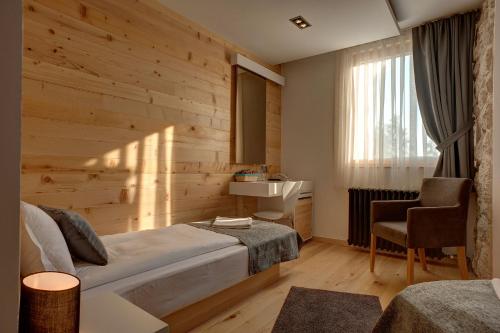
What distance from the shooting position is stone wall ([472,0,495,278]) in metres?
2.40

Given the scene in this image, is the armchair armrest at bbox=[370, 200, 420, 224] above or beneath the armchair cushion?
above

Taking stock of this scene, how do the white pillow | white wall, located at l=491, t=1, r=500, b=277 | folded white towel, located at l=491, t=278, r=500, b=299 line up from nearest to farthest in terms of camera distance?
1. folded white towel, located at l=491, t=278, r=500, b=299
2. the white pillow
3. white wall, located at l=491, t=1, r=500, b=277

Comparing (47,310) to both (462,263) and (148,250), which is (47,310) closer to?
(148,250)

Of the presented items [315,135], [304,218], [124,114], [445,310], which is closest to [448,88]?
[315,135]

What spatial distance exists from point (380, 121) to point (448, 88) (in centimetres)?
70

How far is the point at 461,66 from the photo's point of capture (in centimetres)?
294

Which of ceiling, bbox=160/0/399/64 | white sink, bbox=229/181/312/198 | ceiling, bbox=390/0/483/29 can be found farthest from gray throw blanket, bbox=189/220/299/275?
ceiling, bbox=390/0/483/29

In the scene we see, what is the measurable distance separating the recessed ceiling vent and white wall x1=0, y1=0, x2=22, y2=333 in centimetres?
280

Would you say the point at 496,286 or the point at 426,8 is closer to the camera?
the point at 496,286

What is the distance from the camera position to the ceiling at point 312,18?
8.97 ft

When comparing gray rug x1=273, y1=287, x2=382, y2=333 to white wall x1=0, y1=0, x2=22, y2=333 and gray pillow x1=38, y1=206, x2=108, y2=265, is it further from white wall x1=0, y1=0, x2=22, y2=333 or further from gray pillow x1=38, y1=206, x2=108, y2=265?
white wall x1=0, y1=0, x2=22, y2=333

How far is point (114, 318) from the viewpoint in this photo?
97 centimetres

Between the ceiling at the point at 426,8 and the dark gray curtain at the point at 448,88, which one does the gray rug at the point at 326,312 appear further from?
the ceiling at the point at 426,8

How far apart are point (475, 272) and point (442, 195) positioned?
0.74 meters
